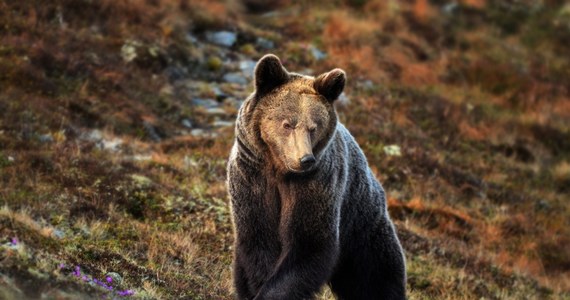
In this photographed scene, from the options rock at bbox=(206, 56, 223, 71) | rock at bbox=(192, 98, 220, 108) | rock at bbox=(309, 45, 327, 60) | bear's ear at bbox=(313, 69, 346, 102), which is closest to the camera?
bear's ear at bbox=(313, 69, 346, 102)

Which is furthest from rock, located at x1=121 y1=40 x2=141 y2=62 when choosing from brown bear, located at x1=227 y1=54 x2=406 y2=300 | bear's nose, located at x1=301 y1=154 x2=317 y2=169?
bear's nose, located at x1=301 y1=154 x2=317 y2=169

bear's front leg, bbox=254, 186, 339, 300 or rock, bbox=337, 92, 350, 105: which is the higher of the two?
bear's front leg, bbox=254, 186, 339, 300

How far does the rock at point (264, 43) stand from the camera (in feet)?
69.8

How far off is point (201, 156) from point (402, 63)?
984cm

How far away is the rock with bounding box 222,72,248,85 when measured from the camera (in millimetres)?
18984

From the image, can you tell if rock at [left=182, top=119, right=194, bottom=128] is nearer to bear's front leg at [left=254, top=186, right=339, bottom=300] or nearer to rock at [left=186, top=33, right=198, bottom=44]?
rock at [left=186, top=33, right=198, bottom=44]

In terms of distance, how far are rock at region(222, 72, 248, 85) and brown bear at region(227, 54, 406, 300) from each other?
40.2ft

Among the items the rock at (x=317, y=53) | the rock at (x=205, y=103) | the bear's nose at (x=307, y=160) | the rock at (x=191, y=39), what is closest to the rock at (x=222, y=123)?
the rock at (x=205, y=103)

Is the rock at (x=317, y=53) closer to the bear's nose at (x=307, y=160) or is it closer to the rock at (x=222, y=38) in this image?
the rock at (x=222, y=38)

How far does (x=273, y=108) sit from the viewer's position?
6230 mm

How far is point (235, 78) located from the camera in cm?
1906

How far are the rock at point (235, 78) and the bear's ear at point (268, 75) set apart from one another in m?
12.6

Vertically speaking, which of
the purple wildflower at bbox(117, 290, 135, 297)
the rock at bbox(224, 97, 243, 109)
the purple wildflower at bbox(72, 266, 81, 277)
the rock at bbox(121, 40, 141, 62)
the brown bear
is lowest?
the rock at bbox(224, 97, 243, 109)

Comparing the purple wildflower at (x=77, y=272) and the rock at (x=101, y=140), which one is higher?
the purple wildflower at (x=77, y=272)
